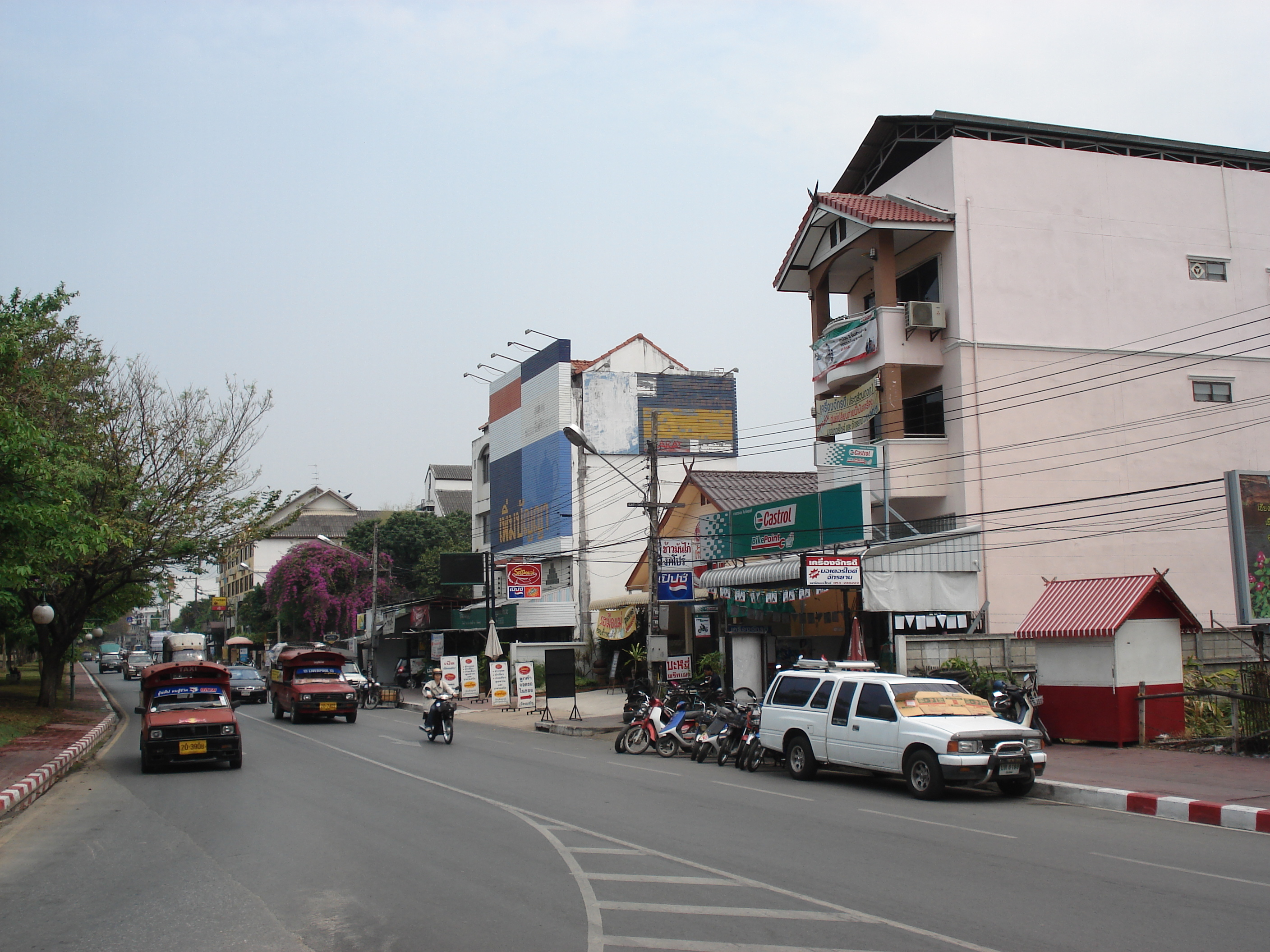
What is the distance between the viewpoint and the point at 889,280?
28062 millimetres

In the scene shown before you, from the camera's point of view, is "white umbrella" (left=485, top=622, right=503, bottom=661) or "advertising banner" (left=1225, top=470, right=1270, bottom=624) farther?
"white umbrella" (left=485, top=622, right=503, bottom=661)

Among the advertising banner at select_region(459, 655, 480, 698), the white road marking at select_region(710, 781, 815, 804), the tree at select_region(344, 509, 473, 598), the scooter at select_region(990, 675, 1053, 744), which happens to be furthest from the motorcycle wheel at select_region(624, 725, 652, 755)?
the tree at select_region(344, 509, 473, 598)

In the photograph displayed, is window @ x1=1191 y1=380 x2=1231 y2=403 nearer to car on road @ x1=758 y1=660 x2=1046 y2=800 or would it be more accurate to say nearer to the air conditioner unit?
the air conditioner unit

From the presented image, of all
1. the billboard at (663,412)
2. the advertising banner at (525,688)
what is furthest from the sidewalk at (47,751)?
the billboard at (663,412)

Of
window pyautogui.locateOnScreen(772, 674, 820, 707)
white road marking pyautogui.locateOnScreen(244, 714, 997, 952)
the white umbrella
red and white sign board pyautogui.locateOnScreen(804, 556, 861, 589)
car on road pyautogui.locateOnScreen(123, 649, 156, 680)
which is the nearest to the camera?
white road marking pyautogui.locateOnScreen(244, 714, 997, 952)

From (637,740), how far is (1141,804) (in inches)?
431

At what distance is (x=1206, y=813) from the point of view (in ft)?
38.9

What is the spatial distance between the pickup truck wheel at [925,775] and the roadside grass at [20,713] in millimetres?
17467

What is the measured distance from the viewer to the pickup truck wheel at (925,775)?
13.6m

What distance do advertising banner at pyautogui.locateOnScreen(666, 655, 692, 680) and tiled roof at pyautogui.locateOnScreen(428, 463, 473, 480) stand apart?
64.7 m

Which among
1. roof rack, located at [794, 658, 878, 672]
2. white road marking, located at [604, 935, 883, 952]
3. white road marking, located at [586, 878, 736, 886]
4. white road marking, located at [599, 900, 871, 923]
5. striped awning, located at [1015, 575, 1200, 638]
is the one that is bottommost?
white road marking, located at [586, 878, 736, 886]

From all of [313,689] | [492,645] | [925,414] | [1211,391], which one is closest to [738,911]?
[925,414]

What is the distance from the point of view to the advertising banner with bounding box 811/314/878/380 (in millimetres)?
27984

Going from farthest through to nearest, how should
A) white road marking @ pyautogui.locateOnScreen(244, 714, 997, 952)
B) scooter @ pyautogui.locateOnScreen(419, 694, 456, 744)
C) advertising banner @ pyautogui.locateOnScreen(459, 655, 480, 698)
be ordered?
→ advertising banner @ pyautogui.locateOnScreen(459, 655, 480, 698) < scooter @ pyautogui.locateOnScreen(419, 694, 456, 744) < white road marking @ pyautogui.locateOnScreen(244, 714, 997, 952)
